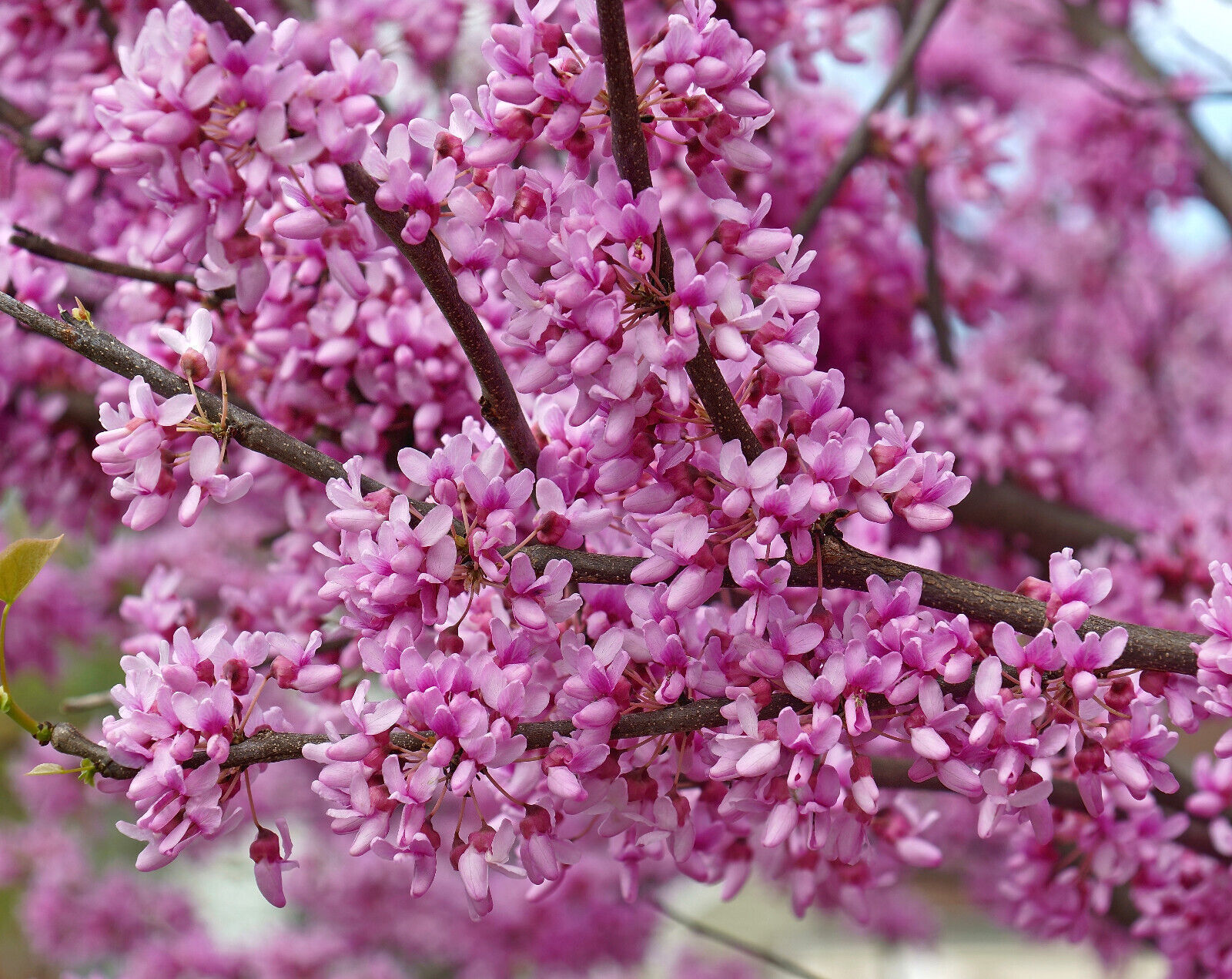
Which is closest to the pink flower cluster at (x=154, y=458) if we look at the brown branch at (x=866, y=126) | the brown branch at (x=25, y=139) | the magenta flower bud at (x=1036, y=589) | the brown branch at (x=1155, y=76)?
the magenta flower bud at (x=1036, y=589)

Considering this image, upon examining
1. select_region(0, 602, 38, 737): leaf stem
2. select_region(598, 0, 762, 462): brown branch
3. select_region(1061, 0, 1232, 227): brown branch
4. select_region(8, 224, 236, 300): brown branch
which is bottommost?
select_region(1061, 0, 1232, 227): brown branch

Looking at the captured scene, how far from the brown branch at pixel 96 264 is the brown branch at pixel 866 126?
1.02 meters

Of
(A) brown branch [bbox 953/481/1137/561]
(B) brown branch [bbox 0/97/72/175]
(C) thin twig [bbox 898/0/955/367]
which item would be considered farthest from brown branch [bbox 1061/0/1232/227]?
(B) brown branch [bbox 0/97/72/175]

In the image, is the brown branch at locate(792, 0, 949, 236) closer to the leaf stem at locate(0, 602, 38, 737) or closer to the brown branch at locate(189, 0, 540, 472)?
the brown branch at locate(189, 0, 540, 472)

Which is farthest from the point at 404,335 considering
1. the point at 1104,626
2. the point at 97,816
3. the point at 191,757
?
the point at 97,816

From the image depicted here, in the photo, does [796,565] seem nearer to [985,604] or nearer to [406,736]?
[985,604]

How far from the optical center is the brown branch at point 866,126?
1.80 m

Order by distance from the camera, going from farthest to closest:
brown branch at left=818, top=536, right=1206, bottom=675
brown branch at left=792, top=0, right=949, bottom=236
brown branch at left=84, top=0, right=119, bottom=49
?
brown branch at left=792, top=0, right=949, bottom=236, brown branch at left=84, top=0, right=119, bottom=49, brown branch at left=818, top=536, right=1206, bottom=675

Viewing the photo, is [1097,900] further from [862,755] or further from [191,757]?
[191,757]

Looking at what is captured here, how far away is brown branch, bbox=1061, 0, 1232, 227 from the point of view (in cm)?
292

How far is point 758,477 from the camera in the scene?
773 millimetres

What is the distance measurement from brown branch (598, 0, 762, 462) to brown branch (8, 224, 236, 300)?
0.61m

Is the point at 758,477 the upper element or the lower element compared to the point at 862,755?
upper

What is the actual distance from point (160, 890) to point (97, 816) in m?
0.96
